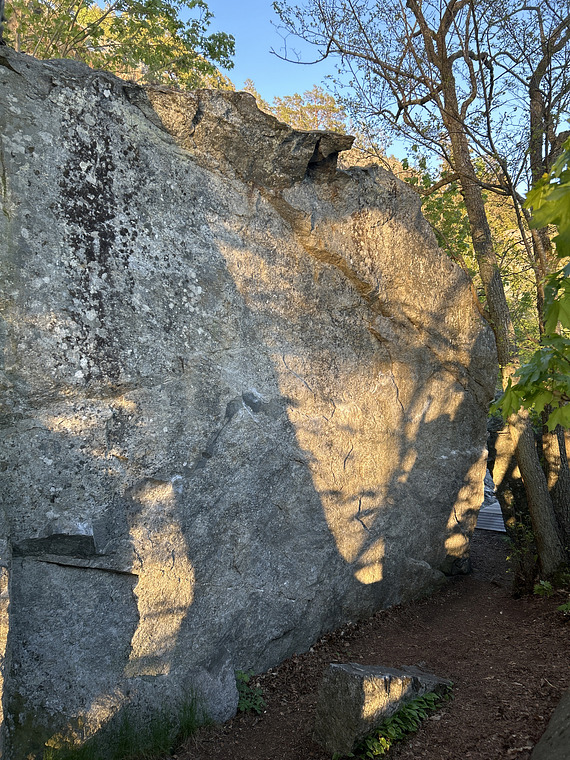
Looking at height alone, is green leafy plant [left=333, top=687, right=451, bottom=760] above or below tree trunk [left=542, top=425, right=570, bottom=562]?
below

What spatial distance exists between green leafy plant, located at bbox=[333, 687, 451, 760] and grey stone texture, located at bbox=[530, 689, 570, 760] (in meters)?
0.67

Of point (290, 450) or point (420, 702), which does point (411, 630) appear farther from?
point (290, 450)

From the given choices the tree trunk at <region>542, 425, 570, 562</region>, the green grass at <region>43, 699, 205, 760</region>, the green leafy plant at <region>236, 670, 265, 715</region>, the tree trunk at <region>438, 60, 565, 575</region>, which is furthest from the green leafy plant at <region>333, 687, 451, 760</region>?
the tree trunk at <region>542, 425, 570, 562</region>

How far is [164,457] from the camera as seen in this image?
366cm

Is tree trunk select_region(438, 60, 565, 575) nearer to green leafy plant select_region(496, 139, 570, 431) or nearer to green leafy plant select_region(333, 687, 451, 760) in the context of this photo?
green leafy plant select_region(333, 687, 451, 760)

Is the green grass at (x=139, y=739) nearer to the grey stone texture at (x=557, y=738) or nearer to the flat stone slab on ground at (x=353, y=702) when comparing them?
the flat stone slab on ground at (x=353, y=702)

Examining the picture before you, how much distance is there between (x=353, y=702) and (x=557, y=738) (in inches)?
40.5

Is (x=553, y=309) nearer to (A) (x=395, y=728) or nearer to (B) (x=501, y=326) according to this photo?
(A) (x=395, y=728)

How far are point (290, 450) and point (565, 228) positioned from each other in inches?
111

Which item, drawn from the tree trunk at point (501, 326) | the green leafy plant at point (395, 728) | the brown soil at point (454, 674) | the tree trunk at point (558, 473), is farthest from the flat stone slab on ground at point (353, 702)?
the tree trunk at point (558, 473)

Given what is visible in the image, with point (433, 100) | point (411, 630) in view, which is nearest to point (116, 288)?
point (411, 630)

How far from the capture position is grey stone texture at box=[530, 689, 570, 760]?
8.84 feet

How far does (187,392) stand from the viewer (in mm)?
3791

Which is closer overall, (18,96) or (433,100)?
(18,96)
